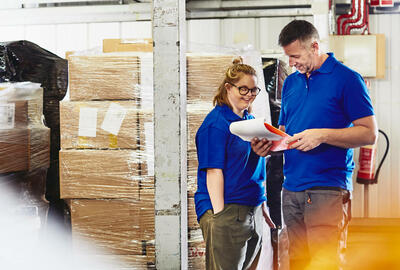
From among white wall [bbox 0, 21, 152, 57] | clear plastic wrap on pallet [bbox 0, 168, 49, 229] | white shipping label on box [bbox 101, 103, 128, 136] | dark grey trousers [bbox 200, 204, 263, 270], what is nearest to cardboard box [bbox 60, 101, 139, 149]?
white shipping label on box [bbox 101, 103, 128, 136]

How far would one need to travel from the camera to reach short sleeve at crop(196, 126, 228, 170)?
7.20ft

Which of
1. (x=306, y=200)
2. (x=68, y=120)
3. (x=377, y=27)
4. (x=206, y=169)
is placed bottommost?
(x=306, y=200)

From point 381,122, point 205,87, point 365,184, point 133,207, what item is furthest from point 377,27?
point 133,207

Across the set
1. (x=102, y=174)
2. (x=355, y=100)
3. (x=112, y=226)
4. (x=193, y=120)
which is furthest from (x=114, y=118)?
(x=355, y=100)

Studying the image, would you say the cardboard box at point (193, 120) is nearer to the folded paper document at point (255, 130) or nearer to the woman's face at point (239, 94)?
the woman's face at point (239, 94)

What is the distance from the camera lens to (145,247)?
11.7ft

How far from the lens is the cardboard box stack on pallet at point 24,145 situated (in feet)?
12.1

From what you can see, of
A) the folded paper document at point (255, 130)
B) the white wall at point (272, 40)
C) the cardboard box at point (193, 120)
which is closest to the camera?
the folded paper document at point (255, 130)

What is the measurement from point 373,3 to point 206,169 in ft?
19.2

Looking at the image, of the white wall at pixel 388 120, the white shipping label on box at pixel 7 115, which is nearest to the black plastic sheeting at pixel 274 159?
the white shipping label on box at pixel 7 115

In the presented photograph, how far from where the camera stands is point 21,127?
376cm

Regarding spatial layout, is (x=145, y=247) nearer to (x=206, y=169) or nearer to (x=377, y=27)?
(x=206, y=169)

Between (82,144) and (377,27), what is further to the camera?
(377,27)

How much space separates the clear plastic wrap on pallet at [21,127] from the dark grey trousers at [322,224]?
2405 millimetres
